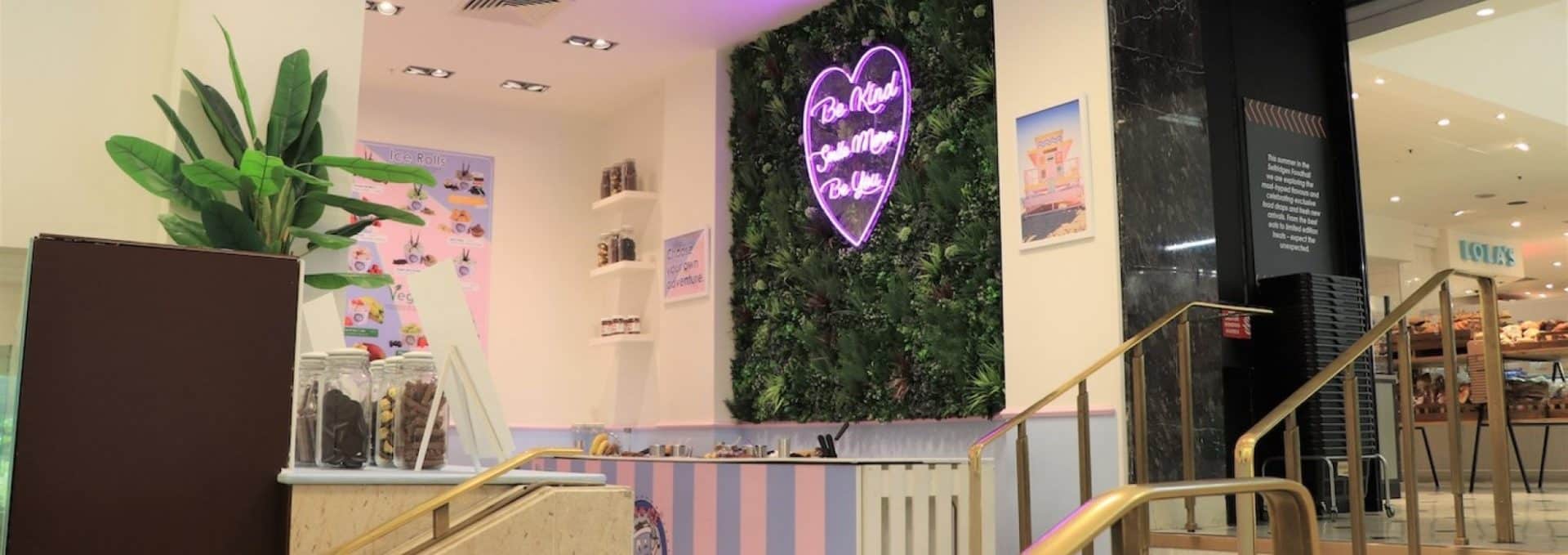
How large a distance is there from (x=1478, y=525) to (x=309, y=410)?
15.1ft

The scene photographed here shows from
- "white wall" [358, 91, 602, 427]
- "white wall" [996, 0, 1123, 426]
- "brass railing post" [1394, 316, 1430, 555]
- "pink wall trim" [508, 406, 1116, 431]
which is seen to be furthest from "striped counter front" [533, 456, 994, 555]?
"white wall" [358, 91, 602, 427]

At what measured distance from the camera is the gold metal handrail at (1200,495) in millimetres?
1473

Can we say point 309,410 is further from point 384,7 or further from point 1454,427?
point 384,7

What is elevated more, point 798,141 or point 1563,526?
point 798,141

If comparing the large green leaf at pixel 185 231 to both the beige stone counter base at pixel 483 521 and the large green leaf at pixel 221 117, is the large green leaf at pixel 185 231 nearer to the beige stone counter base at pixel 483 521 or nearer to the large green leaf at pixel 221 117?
→ the large green leaf at pixel 221 117

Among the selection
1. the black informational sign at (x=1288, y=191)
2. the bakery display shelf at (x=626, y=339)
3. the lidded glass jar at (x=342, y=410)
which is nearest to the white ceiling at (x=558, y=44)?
the bakery display shelf at (x=626, y=339)

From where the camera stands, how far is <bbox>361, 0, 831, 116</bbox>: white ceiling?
791 cm

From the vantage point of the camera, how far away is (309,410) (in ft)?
11.3

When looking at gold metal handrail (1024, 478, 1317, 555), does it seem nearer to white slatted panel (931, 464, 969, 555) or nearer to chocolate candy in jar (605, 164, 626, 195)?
white slatted panel (931, 464, 969, 555)

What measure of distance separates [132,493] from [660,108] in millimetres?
7055

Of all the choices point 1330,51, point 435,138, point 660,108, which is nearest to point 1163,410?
point 1330,51

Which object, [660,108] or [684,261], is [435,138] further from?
[684,261]

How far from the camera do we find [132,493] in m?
2.86

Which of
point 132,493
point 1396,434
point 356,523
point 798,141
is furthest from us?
point 798,141
